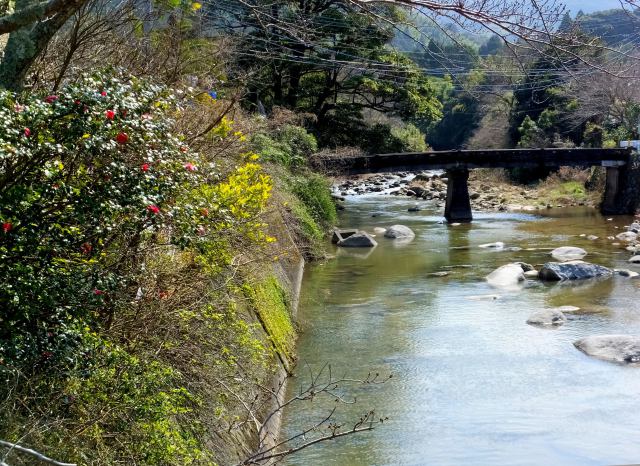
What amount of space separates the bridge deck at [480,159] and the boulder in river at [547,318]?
15.7m

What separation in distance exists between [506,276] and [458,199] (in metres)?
13.3

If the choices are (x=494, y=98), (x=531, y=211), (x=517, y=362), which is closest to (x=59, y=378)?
(x=517, y=362)

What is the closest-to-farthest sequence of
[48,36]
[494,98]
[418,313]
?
[48,36], [418,313], [494,98]

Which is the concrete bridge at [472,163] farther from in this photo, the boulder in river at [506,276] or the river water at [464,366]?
the boulder in river at [506,276]

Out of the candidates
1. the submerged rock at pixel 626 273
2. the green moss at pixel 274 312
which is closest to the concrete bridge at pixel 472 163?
the submerged rock at pixel 626 273

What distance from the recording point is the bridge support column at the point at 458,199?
30.5 meters

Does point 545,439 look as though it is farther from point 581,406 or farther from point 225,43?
point 225,43

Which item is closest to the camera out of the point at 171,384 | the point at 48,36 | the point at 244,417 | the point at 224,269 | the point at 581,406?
the point at 48,36

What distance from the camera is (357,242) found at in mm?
23969

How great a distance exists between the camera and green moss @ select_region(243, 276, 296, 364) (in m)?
9.88

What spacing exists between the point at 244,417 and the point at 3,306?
320cm

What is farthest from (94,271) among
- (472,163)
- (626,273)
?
(472,163)

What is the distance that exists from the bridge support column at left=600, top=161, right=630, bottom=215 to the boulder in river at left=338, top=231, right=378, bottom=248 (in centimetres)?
1341

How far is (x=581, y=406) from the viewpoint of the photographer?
9805 millimetres
